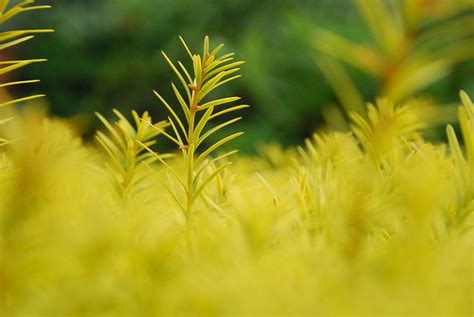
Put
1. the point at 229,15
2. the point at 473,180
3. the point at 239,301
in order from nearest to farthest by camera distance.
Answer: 1. the point at 239,301
2. the point at 473,180
3. the point at 229,15

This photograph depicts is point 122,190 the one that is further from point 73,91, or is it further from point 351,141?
point 73,91

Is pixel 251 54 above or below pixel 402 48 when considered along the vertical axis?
above

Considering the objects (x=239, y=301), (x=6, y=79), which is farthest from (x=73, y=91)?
(x=239, y=301)

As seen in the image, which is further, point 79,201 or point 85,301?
point 79,201

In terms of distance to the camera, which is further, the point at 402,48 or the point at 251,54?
the point at 251,54

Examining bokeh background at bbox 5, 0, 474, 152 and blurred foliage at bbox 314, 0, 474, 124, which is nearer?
blurred foliage at bbox 314, 0, 474, 124

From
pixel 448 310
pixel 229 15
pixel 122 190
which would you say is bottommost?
pixel 448 310

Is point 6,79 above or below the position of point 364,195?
above

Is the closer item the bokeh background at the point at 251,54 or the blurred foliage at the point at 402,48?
the blurred foliage at the point at 402,48
